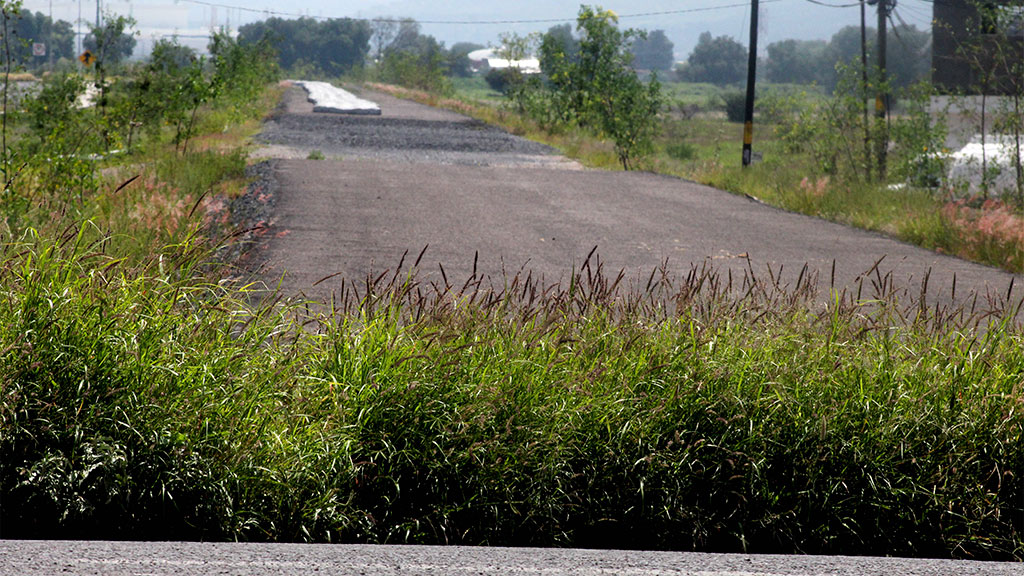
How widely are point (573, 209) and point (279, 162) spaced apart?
682cm

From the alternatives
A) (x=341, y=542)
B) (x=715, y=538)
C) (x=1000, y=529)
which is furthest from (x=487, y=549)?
(x=1000, y=529)

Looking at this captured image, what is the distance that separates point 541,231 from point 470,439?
8659mm

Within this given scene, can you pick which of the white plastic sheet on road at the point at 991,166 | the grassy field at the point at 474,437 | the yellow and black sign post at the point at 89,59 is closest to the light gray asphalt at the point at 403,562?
the grassy field at the point at 474,437

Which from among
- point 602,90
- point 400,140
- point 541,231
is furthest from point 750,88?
point 541,231

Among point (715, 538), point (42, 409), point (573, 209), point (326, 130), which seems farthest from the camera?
point (326, 130)

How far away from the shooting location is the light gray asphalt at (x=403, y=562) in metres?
3.01

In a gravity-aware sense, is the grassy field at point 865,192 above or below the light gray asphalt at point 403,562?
above

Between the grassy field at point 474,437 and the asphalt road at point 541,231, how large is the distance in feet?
4.64

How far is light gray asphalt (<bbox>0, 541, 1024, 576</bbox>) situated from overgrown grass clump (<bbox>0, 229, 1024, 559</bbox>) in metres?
0.36

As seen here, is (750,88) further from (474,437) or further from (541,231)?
(474,437)

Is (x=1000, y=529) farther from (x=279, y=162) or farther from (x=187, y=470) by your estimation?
(x=279, y=162)

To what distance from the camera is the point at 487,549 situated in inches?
131

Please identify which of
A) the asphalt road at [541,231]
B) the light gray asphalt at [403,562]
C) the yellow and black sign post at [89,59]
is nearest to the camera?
the light gray asphalt at [403,562]

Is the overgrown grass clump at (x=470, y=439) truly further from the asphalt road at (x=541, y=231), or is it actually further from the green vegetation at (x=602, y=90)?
the green vegetation at (x=602, y=90)
